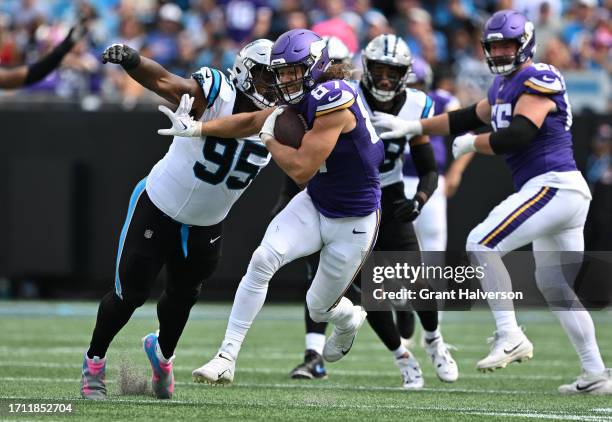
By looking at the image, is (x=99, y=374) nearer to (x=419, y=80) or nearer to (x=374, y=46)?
(x=374, y=46)

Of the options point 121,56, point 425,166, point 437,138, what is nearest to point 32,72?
point 121,56

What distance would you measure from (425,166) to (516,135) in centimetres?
80

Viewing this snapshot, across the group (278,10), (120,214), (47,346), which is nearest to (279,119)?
(47,346)

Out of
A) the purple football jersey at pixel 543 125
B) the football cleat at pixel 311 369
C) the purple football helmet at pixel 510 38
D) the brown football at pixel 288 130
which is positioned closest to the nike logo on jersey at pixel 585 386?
the purple football jersey at pixel 543 125

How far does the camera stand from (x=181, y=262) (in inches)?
221

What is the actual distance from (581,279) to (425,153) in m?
1.13

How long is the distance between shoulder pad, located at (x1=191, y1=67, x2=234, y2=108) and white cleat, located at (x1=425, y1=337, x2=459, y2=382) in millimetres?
2083

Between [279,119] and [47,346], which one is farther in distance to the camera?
[47,346]

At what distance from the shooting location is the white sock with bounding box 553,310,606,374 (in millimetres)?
6309

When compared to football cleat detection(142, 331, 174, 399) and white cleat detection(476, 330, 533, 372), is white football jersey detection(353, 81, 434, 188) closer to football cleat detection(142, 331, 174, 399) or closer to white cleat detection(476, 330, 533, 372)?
white cleat detection(476, 330, 533, 372)

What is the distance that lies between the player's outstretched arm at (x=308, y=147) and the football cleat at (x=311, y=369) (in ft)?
5.84

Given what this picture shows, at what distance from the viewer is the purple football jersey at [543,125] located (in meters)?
6.27

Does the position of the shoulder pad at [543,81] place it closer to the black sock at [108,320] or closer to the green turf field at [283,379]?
the green turf field at [283,379]

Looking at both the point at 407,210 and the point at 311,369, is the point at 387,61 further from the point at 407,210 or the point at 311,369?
the point at 311,369
